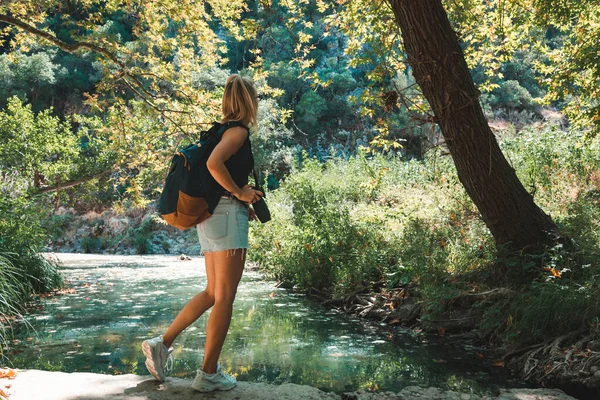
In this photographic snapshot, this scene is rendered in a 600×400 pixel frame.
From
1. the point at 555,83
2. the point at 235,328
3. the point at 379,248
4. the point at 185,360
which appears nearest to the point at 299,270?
the point at 379,248

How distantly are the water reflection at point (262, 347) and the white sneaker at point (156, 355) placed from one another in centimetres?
83

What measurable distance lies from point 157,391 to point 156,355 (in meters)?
0.25

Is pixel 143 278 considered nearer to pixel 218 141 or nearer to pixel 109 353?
pixel 109 353

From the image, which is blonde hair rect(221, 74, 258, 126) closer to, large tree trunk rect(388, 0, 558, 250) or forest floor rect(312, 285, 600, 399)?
large tree trunk rect(388, 0, 558, 250)

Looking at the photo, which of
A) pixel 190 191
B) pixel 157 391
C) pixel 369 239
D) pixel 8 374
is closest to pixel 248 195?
pixel 190 191

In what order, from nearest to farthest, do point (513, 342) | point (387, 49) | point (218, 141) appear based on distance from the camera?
point (218, 141) < point (513, 342) < point (387, 49)

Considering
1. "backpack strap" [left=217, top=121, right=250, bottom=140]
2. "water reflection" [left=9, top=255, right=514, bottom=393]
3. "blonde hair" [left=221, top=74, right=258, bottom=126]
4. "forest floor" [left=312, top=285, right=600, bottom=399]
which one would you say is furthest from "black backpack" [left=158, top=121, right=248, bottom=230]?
"forest floor" [left=312, top=285, right=600, bottom=399]

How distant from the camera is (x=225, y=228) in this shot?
340 centimetres

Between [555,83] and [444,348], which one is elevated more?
[555,83]

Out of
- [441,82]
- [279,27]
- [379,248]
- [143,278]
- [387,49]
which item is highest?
[279,27]

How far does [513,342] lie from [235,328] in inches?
132

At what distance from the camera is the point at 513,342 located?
4.87m

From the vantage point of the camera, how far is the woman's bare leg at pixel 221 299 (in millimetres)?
3400

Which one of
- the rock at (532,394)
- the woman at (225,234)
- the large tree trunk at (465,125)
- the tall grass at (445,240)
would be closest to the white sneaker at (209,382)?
the woman at (225,234)
